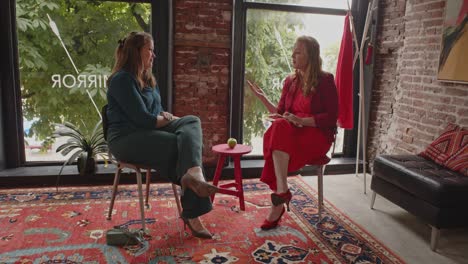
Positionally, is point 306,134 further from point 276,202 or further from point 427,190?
point 427,190

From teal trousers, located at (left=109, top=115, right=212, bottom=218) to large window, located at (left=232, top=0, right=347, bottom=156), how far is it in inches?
67.3

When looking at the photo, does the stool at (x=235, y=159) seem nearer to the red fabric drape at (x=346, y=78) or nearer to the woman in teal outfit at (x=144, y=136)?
the woman in teal outfit at (x=144, y=136)

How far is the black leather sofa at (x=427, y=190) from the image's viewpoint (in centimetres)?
254

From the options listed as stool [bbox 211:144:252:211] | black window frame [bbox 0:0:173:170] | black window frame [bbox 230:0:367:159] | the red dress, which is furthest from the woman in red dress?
black window frame [bbox 0:0:173:170]

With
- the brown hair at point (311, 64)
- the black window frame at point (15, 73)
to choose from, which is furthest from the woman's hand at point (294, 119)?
the black window frame at point (15, 73)

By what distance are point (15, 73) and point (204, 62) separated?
179 centimetres

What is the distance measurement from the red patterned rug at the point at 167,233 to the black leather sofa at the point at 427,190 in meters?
0.37

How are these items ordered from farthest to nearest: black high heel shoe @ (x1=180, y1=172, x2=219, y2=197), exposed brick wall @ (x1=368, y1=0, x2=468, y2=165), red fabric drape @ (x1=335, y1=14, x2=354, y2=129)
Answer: red fabric drape @ (x1=335, y1=14, x2=354, y2=129), exposed brick wall @ (x1=368, y1=0, x2=468, y2=165), black high heel shoe @ (x1=180, y1=172, x2=219, y2=197)

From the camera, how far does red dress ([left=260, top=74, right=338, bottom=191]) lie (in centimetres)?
283

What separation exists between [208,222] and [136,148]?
2.64 feet

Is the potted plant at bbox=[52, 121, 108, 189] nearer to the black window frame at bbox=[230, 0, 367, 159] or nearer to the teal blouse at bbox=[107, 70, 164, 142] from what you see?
the teal blouse at bbox=[107, 70, 164, 142]

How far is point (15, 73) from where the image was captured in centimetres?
372

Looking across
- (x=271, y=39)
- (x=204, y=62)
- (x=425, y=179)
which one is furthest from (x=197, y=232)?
(x=271, y=39)

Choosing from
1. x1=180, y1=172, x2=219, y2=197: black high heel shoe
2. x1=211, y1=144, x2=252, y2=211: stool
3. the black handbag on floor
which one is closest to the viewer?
x1=180, y1=172, x2=219, y2=197: black high heel shoe
